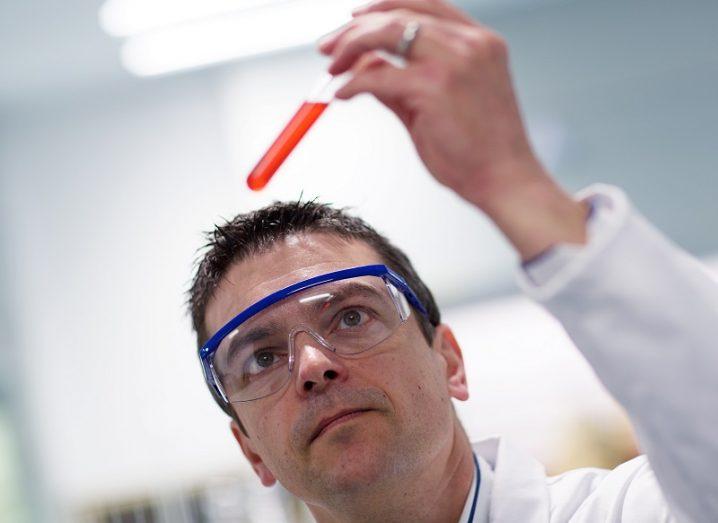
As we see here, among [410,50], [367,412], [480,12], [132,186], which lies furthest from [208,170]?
[410,50]

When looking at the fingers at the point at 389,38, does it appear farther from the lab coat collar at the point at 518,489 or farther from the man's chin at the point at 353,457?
the lab coat collar at the point at 518,489

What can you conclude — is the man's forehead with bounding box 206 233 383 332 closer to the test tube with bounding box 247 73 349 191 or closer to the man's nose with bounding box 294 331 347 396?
the man's nose with bounding box 294 331 347 396

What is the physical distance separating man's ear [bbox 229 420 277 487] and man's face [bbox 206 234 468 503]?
15 centimetres

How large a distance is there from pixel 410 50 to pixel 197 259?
3.52ft

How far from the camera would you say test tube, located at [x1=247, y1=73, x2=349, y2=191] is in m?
1.04

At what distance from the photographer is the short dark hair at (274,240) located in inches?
63.9

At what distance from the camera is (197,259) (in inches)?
71.2

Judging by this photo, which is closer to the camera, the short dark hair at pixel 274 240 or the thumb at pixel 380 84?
the thumb at pixel 380 84

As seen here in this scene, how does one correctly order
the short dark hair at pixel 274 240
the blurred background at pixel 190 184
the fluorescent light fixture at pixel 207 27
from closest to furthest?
the short dark hair at pixel 274 240 → the fluorescent light fixture at pixel 207 27 → the blurred background at pixel 190 184

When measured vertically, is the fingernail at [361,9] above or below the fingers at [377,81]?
above

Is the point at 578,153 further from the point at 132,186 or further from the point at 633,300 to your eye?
the point at 633,300

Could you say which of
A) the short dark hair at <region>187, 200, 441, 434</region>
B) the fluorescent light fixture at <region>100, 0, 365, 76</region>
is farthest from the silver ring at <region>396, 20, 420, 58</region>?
the fluorescent light fixture at <region>100, 0, 365, 76</region>

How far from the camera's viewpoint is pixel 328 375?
1.35 meters

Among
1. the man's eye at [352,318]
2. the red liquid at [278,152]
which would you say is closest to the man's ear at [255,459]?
the man's eye at [352,318]
